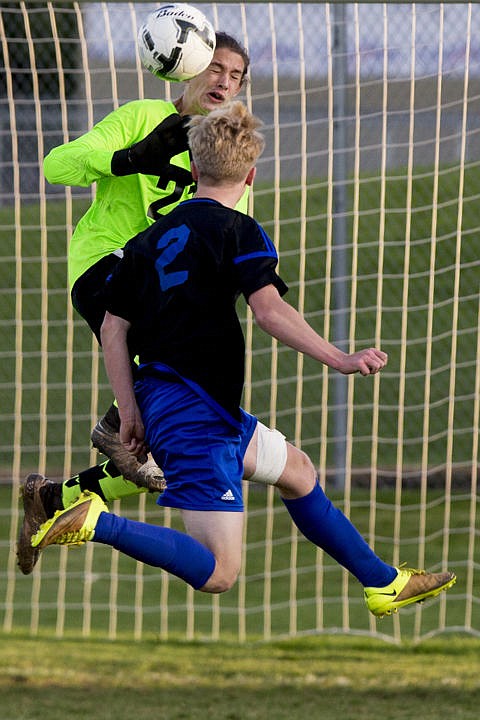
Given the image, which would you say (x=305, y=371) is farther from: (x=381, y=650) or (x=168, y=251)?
(x=168, y=251)

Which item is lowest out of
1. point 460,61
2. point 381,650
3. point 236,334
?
point 381,650

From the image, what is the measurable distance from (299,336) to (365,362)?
0.73 ft

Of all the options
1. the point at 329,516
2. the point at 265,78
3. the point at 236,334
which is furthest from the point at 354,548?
the point at 265,78

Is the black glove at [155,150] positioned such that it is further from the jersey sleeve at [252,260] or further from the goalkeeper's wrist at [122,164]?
the jersey sleeve at [252,260]

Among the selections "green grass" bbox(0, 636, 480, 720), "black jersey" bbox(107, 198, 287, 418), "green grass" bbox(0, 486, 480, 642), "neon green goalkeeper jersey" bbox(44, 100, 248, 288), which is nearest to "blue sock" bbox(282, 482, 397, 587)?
"black jersey" bbox(107, 198, 287, 418)

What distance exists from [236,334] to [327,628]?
3997 millimetres

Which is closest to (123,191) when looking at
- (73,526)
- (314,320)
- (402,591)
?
(73,526)

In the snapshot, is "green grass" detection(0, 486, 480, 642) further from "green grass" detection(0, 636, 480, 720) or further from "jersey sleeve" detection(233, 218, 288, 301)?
"jersey sleeve" detection(233, 218, 288, 301)

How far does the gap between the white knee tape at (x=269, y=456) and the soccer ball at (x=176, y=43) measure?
122cm

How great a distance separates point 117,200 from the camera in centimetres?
446

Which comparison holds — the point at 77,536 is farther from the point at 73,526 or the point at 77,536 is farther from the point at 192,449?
Result: the point at 192,449

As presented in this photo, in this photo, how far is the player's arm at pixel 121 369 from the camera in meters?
3.82

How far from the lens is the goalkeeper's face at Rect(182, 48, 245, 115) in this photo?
432 cm

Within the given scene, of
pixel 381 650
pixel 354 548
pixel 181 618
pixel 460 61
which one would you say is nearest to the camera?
pixel 354 548
